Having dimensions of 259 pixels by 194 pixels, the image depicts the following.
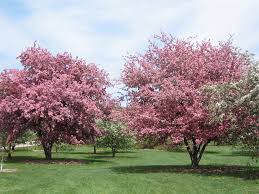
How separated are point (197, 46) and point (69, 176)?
13402mm

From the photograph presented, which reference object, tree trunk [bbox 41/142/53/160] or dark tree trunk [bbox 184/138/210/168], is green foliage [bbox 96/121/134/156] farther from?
dark tree trunk [bbox 184/138/210/168]

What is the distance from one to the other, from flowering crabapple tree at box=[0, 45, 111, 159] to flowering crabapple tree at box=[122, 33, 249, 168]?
8.13 metres

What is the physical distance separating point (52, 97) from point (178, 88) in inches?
514

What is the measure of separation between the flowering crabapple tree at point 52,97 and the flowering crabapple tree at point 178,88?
26.7ft

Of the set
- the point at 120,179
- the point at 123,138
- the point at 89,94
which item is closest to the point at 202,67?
the point at 120,179

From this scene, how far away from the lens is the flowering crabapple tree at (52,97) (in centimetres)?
4000

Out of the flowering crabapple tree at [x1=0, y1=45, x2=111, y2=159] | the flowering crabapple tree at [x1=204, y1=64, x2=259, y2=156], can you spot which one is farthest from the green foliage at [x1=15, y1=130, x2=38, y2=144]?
Result: the flowering crabapple tree at [x1=204, y1=64, x2=259, y2=156]

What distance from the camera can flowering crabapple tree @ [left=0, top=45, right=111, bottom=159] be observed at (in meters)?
40.0

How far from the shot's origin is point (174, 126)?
103 feet

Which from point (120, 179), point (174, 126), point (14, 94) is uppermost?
point (14, 94)

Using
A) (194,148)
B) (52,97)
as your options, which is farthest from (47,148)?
(194,148)

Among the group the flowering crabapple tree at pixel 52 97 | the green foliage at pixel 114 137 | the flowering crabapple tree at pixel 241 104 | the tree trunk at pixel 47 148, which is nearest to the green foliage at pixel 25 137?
the green foliage at pixel 114 137

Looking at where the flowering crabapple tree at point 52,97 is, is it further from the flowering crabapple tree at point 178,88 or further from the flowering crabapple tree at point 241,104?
the flowering crabapple tree at point 241,104

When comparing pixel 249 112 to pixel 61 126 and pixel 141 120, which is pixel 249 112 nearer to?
pixel 141 120
